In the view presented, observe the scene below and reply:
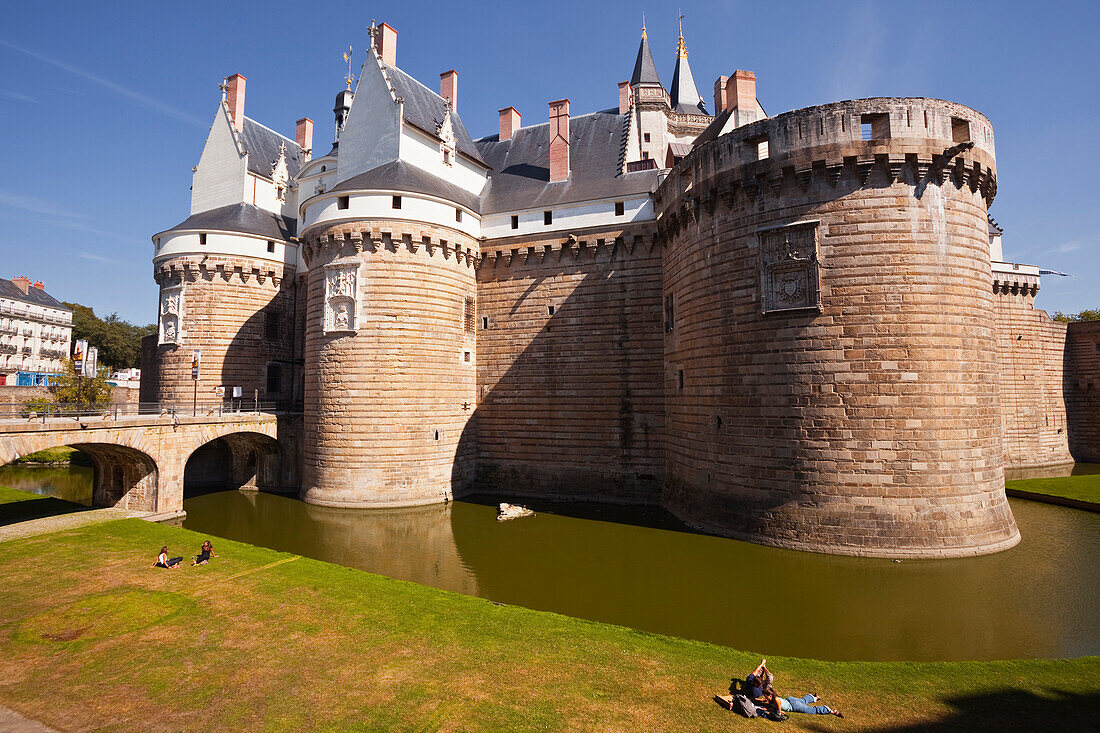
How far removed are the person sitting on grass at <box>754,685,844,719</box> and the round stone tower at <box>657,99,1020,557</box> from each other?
27.1 ft

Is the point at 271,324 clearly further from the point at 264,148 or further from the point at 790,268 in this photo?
the point at 790,268

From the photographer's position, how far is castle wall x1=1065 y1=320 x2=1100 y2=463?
30094mm

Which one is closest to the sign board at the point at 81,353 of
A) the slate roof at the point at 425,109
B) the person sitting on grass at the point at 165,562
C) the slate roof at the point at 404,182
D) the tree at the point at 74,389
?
the tree at the point at 74,389

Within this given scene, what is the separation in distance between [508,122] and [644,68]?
13318 mm

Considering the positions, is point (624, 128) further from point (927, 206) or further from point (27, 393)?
point (27, 393)

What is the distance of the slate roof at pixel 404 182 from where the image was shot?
22047 mm

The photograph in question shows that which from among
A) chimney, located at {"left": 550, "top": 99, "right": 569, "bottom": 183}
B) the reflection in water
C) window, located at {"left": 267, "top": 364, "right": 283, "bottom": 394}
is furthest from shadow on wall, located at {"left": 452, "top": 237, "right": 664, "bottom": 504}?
the reflection in water

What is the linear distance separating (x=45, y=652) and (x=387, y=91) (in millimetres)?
22806

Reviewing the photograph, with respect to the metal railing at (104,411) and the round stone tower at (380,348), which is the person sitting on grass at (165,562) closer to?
the metal railing at (104,411)


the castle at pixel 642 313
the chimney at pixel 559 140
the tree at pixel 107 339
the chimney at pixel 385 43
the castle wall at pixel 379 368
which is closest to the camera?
the castle at pixel 642 313

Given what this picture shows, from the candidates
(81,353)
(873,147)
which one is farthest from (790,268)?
(81,353)

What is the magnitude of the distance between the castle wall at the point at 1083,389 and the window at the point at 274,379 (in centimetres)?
4353

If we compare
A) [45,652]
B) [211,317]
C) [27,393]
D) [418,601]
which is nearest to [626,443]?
[418,601]

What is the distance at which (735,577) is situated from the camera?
43.4ft
